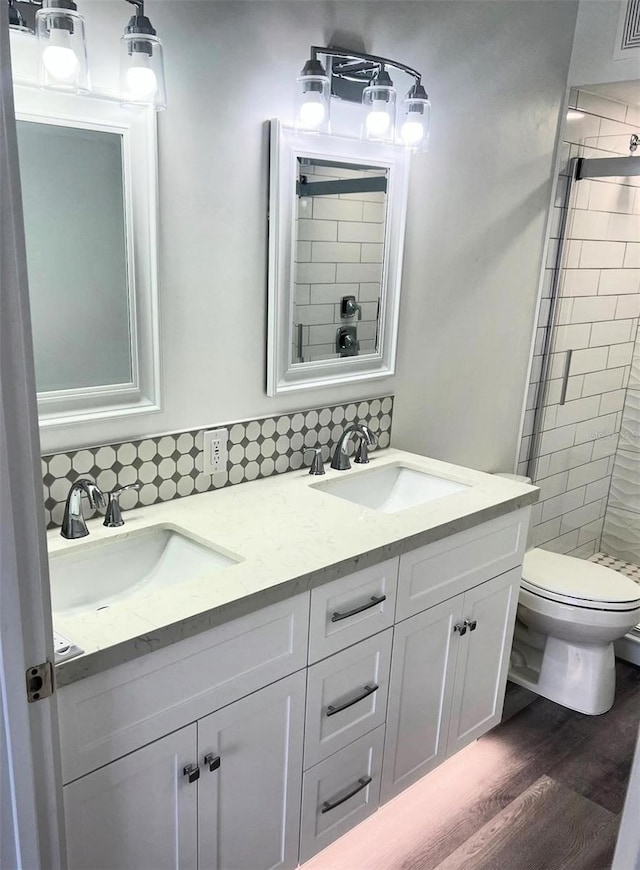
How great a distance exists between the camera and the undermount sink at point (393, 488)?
2.17m

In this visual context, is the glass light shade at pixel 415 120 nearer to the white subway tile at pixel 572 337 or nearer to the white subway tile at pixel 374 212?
the white subway tile at pixel 374 212

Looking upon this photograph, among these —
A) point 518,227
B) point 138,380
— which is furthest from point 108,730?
point 518,227

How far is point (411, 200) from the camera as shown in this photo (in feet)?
7.45

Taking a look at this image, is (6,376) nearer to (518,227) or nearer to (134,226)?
(134,226)

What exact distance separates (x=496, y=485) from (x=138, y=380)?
105 centimetres

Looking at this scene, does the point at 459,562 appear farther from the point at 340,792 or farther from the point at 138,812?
the point at 138,812

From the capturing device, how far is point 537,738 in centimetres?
245

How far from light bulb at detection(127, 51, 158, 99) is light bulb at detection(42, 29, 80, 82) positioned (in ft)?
0.40

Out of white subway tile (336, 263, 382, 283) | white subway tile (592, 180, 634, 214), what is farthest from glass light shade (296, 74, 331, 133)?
white subway tile (592, 180, 634, 214)

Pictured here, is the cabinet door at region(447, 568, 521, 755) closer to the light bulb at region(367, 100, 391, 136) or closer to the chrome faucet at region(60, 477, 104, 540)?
the chrome faucet at region(60, 477, 104, 540)

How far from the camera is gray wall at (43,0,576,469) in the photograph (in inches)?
67.6

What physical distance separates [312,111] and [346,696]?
1455mm

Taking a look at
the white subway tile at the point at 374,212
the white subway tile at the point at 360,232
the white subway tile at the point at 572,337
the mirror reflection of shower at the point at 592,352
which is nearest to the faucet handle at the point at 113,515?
the white subway tile at the point at 360,232

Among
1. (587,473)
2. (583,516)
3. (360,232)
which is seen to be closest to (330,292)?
(360,232)
